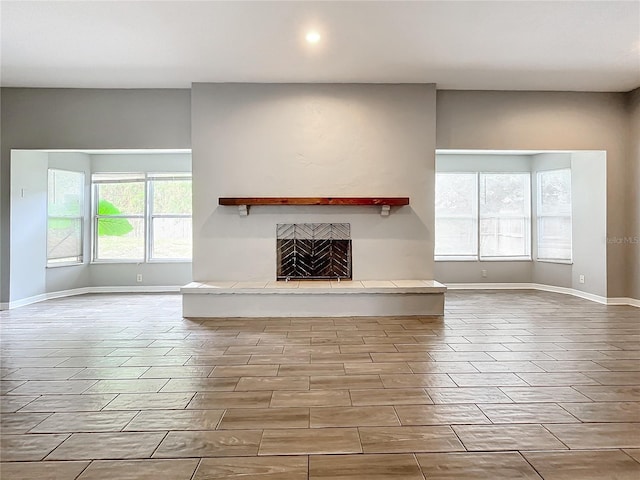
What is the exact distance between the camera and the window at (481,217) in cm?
758

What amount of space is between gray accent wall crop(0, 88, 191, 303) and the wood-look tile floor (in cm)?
243

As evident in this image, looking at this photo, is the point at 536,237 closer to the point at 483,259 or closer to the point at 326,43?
the point at 483,259

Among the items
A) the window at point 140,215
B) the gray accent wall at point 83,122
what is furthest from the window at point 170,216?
the gray accent wall at point 83,122

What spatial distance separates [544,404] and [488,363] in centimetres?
78

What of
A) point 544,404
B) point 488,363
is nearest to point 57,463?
point 544,404

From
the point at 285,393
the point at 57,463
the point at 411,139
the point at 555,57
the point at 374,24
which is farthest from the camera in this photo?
the point at 411,139

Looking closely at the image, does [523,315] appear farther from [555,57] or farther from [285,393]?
[285,393]

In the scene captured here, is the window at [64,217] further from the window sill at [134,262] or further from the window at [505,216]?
the window at [505,216]

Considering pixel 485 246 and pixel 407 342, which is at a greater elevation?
pixel 485 246

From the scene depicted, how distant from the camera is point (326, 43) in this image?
4223 mm

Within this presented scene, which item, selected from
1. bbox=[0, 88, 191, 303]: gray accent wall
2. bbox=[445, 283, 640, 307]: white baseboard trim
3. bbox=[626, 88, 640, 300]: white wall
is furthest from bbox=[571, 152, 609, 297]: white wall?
bbox=[0, 88, 191, 303]: gray accent wall

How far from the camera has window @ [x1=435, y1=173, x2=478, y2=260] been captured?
758 centimetres

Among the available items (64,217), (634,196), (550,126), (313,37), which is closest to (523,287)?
(634,196)

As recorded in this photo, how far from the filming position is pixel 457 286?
7484 mm
